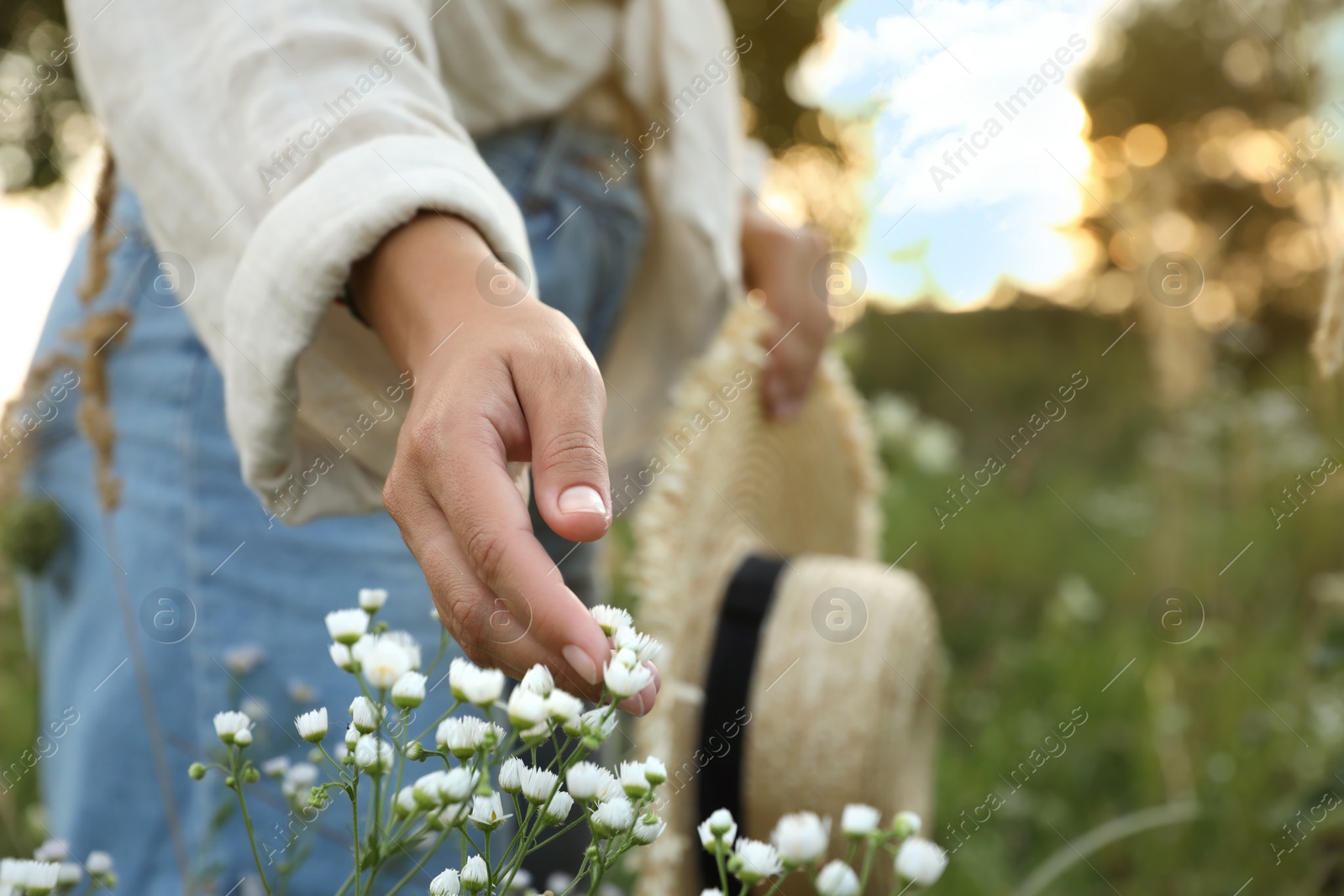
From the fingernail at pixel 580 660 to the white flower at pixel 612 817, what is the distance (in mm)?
51

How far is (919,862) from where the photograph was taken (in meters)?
0.35

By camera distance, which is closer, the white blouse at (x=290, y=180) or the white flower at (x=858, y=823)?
the white flower at (x=858, y=823)

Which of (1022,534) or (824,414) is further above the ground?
(824,414)

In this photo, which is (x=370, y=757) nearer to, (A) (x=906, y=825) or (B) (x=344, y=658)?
(B) (x=344, y=658)

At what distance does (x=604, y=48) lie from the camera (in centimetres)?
93

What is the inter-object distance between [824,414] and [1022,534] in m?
1.81

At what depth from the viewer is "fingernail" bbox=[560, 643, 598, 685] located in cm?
36

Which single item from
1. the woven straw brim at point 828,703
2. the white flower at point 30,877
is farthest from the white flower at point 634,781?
the woven straw brim at point 828,703

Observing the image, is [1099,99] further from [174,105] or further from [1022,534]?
[174,105]

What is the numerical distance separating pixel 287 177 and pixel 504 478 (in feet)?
0.84

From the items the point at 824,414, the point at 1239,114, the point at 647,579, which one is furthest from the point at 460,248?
the point at 1239,114

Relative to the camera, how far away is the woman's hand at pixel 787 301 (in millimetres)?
1152

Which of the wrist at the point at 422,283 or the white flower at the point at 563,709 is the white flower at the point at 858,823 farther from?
the wrist at the point at 422,283

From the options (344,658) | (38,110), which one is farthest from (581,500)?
(38,110)
